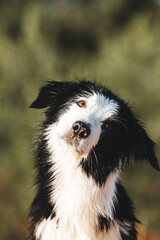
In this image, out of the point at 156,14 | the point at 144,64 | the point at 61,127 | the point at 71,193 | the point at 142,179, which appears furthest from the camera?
the point at 156,14

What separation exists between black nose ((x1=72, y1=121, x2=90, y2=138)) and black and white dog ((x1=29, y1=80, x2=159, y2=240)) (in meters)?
0.09

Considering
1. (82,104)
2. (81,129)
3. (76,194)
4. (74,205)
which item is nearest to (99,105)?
(82,104)

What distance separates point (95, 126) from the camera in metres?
3.42

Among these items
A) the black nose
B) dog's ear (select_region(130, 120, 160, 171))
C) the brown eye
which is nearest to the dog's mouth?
the black nose

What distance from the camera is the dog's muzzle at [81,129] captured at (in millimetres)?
3258

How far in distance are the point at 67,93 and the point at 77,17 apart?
12.1 meters

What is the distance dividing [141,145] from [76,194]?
32.1 inches

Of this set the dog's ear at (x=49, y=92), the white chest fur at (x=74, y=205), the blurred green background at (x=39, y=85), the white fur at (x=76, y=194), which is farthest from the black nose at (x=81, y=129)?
the blurred green background at (x=39, y=85)

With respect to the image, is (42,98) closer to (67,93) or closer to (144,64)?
(67,93)

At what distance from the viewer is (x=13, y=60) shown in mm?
10750

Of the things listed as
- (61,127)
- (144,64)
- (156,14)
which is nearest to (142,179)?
(144,64)

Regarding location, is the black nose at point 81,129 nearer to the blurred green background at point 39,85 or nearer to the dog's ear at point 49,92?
the dog's ear at point 49,92

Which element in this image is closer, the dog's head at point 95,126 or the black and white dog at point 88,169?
the dog's head at point 95,126

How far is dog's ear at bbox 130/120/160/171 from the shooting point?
3.63 metres
